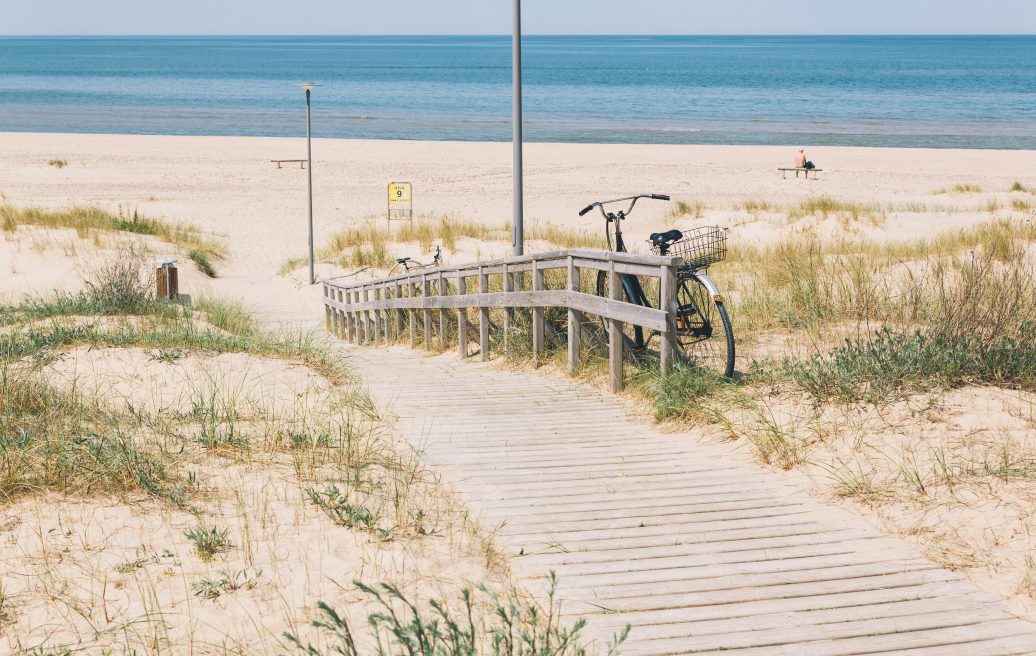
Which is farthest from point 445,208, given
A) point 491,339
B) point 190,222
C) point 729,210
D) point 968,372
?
point 968,372

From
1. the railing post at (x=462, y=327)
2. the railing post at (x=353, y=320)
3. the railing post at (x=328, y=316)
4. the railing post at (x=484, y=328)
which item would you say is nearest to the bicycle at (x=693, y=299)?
the railing post at (x=484, y=328)

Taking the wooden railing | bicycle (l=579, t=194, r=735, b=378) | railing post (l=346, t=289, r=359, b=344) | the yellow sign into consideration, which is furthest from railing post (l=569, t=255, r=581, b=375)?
the yellow sign

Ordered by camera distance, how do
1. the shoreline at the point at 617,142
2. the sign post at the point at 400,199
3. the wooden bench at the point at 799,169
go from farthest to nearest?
the shoreline at the point at 617,142, the wooden bench at the point at 799,169, the sign post at the point at 400,199

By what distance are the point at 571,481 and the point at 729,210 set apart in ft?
69.2

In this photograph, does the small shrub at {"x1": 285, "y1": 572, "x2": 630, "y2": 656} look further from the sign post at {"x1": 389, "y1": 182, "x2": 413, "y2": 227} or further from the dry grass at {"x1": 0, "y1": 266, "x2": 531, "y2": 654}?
the sign post at {"x1": 389, "y1": 182, "x2": 413, "y2": 227}

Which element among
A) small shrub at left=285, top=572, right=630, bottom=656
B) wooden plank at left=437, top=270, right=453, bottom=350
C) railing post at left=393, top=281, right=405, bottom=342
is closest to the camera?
small shrub at left=285, top=572, right=630, bottom=656

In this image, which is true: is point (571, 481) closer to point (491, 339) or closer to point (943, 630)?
point (943, 630)

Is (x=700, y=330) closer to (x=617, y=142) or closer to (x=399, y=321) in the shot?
(x=399, y=321)

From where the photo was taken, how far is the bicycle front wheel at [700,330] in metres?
8.23

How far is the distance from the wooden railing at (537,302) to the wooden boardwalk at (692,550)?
1025 mm

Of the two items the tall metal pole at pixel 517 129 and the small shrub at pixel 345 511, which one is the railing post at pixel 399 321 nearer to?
the tall metal pole at pixel 517 129

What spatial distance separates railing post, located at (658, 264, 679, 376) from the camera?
27.1 feet

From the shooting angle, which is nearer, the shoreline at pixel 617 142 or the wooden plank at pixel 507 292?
the wooden plank at pixel 507 292

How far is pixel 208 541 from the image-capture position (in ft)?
16.7
